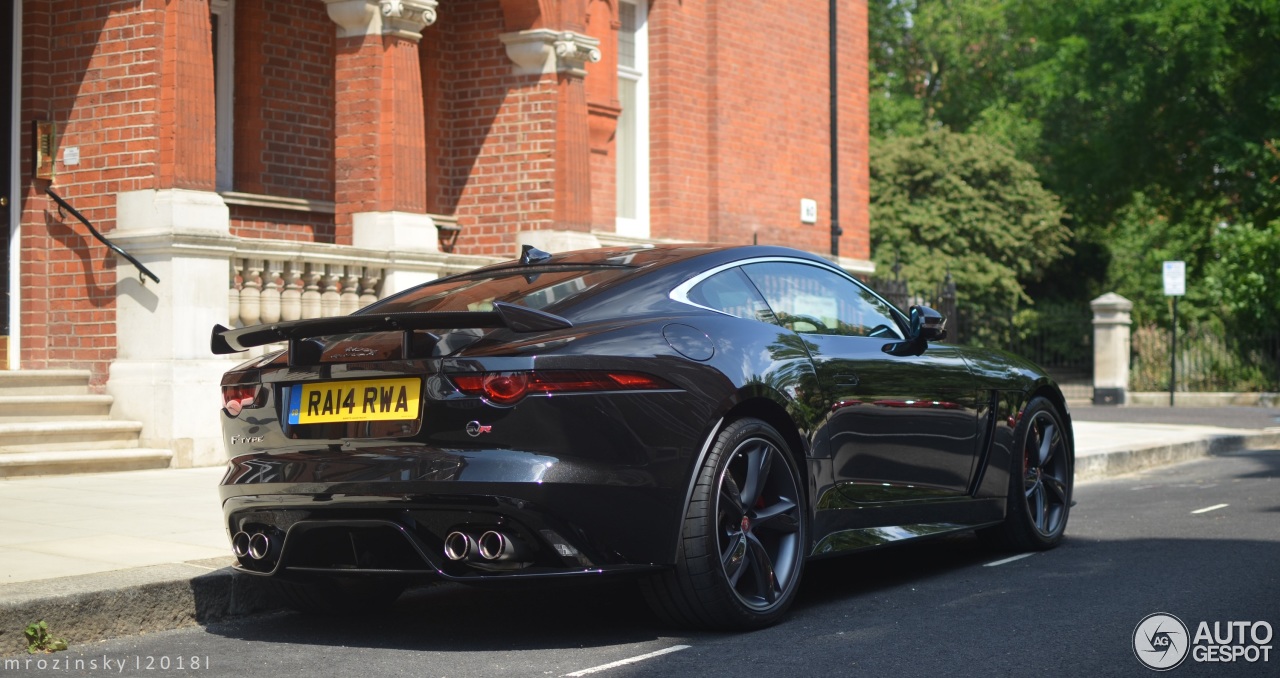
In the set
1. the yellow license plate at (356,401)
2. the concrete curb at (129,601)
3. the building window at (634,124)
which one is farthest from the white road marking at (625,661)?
the building window at (634,124)

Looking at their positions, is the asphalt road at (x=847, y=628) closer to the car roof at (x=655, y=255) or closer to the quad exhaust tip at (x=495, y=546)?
the quad exhaust tip at (x=495, y=546)

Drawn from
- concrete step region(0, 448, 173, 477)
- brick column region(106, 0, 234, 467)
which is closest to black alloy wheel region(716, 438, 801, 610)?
concrete step region(0, 448, 173, 477)

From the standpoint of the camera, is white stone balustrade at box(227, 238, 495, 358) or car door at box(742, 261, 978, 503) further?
white stone balustrade at box(227, 238, 495, 358)

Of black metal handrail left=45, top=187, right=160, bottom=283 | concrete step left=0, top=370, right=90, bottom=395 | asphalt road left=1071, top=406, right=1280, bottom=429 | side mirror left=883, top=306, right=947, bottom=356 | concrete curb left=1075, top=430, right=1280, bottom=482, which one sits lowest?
asphalt road left=1071, top=406, right=1280, bottom=429

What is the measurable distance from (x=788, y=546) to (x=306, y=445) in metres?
1.77

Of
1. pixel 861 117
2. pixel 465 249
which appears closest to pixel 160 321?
pixel 465 249

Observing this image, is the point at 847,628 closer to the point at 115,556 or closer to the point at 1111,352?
the point at 115,556

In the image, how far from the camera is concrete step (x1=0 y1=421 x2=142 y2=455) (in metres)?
10.2

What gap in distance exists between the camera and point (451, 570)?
4.85 m

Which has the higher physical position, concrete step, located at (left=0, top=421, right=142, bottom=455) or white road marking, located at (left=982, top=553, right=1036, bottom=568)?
concrete step, located at (left=0, top=421, right=142, bottom=455)

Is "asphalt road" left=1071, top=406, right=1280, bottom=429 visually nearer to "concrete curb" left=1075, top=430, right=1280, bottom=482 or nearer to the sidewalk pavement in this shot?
"concrete curb" left=1075, top=430, right=1280, bottom=482

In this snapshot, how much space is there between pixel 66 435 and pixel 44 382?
0.86 meters

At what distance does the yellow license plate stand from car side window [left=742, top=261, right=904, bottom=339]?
1634mm

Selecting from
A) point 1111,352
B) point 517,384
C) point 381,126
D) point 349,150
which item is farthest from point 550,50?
point 1111,352
